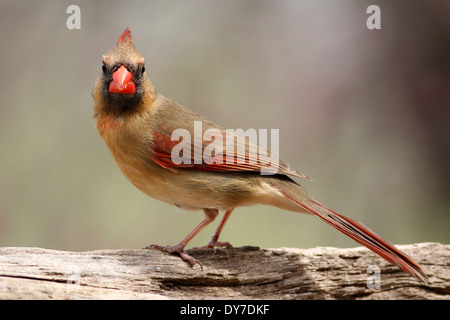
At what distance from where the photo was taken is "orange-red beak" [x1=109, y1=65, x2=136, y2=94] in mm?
2580

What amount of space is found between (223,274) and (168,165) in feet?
1.99

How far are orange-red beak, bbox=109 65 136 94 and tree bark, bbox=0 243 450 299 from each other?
2.65 ft

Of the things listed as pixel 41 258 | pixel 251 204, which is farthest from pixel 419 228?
pixel 41 258

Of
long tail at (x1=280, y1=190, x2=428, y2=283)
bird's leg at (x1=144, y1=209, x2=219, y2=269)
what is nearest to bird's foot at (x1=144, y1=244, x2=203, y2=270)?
bird's leg at (x1=144, y1=209, x2=219, y2=269)

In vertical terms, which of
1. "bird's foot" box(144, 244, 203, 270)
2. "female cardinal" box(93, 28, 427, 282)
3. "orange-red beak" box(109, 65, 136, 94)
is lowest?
"bird's foot" box(144, 244, 203, 270)

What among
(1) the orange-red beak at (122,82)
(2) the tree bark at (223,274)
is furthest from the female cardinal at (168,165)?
(2) the tree bark at (223,274)

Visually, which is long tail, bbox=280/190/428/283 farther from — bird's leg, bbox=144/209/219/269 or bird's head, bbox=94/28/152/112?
bird's head, bbox=94/28/152/112

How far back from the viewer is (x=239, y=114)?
389 cm

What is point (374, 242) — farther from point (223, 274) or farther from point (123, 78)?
point (123, 78)

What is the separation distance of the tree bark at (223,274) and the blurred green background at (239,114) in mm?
791

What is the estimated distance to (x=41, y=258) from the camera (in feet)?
8.06

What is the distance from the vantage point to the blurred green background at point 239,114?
3.67 meters

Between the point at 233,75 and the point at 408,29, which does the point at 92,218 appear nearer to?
the point at 233,75

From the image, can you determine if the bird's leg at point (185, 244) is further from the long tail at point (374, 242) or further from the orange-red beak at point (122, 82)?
the orange-red beak at point (122, 82)
